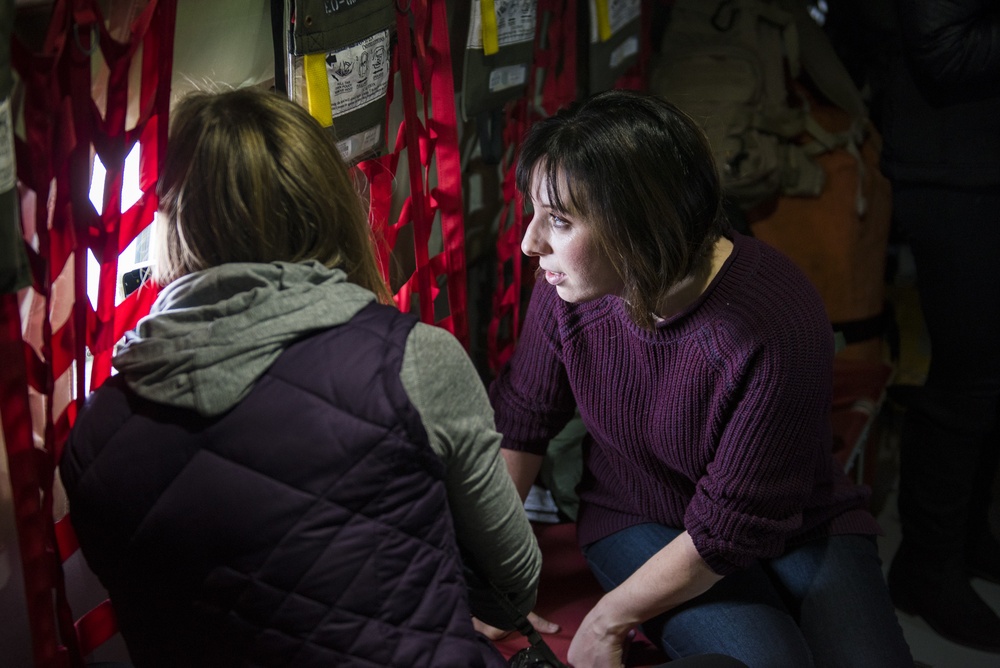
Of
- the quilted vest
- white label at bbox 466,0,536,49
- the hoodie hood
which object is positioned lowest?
the quilted vest

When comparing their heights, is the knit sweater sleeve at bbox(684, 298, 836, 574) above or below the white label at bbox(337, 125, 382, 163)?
below

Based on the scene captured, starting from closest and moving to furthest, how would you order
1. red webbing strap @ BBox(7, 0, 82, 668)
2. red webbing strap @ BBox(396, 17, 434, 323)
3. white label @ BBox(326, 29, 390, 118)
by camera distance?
red webbing strap @ BBox(7, 0, 82, 668)
white label @ BBox(326, 29, 390, 118)
red webbing strap @ BBox(396, 17, 434, 323)

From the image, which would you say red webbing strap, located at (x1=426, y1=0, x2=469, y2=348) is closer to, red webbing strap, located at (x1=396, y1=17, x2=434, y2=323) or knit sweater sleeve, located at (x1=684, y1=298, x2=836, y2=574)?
red webbing strap, located at (x1=396, y1=17, x2=434, y2=323)

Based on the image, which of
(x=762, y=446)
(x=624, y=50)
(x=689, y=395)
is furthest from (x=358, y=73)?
(x=624, y=50)

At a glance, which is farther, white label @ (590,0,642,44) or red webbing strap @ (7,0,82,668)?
white label @ (590,0,642,44)

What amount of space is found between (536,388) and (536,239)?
309 millimetres

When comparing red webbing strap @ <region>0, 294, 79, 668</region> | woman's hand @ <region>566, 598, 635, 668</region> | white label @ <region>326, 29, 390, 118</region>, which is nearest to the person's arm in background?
white label @ <region>326, 29, 390, 118</region>

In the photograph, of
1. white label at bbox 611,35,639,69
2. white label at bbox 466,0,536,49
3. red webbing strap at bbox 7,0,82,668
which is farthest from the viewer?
white label at bbox 611,35,639,69

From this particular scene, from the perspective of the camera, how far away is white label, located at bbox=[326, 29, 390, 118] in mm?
1312

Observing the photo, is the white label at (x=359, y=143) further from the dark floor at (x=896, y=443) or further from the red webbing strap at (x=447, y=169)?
the dark floor at (x=896, y=443)

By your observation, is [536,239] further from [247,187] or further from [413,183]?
[247,187]

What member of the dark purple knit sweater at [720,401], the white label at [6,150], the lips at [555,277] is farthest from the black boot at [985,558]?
the white label at [6,150]

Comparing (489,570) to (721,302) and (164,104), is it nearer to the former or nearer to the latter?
(721,302)

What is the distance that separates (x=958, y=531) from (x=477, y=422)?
151 centimetres
